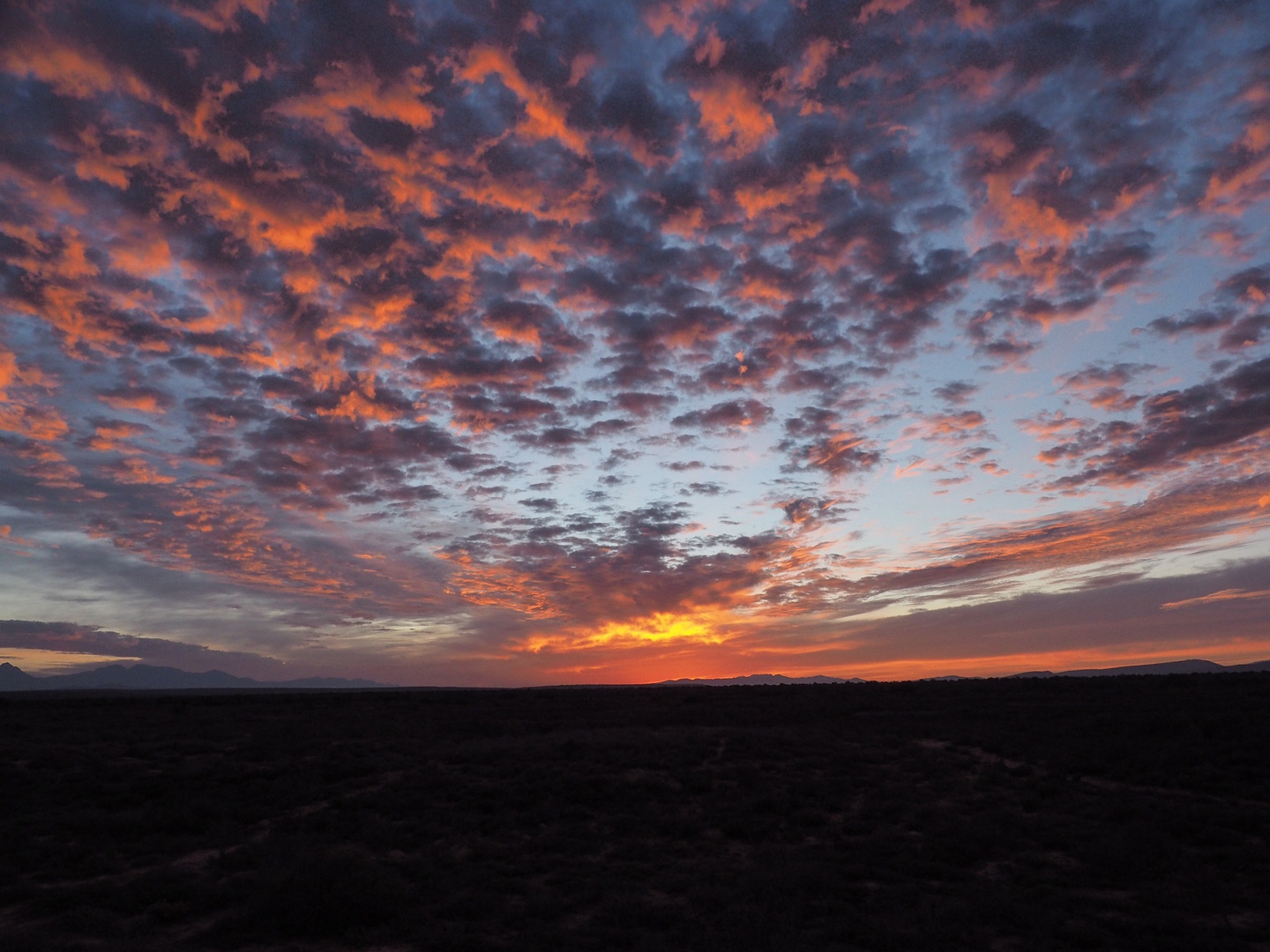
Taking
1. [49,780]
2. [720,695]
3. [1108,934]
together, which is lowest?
[1108,934]

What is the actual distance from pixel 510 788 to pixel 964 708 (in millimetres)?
30141

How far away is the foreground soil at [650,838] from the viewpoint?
32.8ft

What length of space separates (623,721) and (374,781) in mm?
19461

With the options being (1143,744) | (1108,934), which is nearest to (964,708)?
(1143,744)

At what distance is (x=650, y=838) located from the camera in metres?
15.2

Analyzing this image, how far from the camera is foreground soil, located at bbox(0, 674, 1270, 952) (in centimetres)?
998

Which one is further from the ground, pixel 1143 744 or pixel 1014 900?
pixel 1143 744

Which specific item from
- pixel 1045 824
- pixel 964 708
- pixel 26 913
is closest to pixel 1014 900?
pixel 1045 824

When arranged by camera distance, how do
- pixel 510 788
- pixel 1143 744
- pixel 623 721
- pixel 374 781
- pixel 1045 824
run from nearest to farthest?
pixel 1045 824, pixel 510 788, pixel 374 781, pixel 1143 744, pixel 623 721

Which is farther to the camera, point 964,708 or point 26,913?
point 964,708

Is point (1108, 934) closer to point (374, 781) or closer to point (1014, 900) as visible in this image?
point (1014, 900)

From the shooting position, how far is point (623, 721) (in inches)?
1512

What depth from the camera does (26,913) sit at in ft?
35.1

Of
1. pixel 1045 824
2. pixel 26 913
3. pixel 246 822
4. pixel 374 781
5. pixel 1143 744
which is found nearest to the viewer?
pixel 26 913
